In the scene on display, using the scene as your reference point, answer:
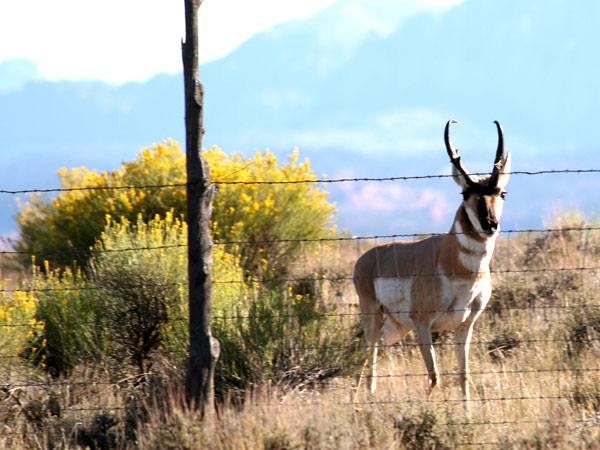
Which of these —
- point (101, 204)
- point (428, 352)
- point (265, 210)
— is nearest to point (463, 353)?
point (428, 352)

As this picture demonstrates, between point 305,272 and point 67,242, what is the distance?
401cm

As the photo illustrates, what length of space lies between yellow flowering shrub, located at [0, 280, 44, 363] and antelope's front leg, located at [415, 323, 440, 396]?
3.31 meters

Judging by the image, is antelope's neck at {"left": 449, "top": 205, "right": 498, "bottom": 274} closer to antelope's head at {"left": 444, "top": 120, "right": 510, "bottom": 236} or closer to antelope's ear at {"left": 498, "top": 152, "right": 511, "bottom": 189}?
antelope's head at {"left": 444, "top": 120, "right": 510, "bottom": 236}

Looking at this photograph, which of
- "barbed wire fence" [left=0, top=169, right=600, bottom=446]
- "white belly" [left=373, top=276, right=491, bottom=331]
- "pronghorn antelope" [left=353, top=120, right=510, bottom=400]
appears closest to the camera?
"barbed wire fence" [left=0, top=169, right=600, bottom=446]

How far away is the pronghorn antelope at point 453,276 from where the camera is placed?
22.1 ft

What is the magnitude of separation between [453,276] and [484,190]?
2.71 feet

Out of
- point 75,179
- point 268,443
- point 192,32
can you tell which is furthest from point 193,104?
point 75,179

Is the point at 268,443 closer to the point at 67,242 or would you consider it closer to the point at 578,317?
the point at 578,317

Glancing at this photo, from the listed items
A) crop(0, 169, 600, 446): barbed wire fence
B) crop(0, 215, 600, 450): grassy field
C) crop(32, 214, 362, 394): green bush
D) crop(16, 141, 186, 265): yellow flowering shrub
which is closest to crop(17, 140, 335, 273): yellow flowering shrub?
crop(16, 141, 186, 265): yellow flowering shrub

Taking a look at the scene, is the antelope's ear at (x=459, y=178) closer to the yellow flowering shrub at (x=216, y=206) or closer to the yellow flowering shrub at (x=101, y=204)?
the yellow flowering shrub at (x=216, y=206)

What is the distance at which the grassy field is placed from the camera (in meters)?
5.46

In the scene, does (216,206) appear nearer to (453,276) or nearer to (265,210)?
(265,210)

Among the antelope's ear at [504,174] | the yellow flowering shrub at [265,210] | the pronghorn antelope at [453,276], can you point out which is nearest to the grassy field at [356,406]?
the pronghorn antelope at [453,276]

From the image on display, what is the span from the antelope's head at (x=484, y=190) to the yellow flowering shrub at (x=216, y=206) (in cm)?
534
